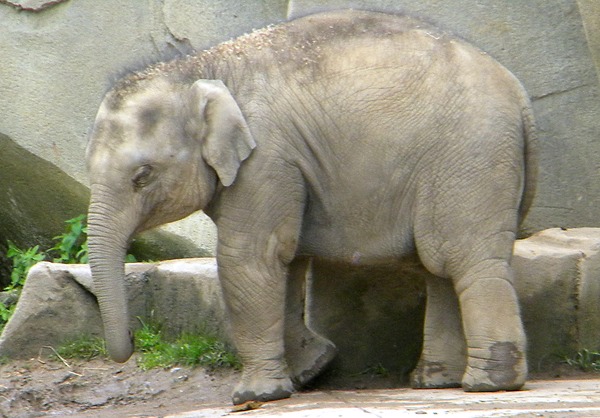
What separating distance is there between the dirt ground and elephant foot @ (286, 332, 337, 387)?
0.79 ft

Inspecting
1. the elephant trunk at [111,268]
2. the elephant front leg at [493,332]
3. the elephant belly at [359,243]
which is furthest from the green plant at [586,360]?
the elephant trunk at [111,268]

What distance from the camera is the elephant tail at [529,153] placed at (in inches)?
236

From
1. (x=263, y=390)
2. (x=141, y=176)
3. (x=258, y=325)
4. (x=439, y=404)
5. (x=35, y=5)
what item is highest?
(x=35, y=5)

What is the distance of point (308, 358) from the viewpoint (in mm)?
6438

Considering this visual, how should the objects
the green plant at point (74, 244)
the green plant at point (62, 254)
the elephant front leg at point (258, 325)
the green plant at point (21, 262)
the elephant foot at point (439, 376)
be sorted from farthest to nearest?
the green plant at point (21, 262), the green plant at point (74, 244), the green plant at point (62, 254), the elephant foot at point (439, 376), the elephant front leg at point (258, 325)

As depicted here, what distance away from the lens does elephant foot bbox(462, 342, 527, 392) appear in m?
5.80

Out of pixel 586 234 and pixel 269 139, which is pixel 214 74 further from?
pixel 586 234

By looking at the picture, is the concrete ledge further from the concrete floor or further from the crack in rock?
the crack in rock

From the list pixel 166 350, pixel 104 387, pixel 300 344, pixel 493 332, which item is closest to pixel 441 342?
pixel 493 332

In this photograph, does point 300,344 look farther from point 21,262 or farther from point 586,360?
point 21,262

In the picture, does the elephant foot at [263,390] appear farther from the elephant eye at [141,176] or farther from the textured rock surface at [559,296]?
the textured rock surface at [559,296]

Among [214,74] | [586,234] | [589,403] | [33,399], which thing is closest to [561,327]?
[586,234]

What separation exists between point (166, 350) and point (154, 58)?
1.64 m

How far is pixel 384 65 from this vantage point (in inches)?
235
